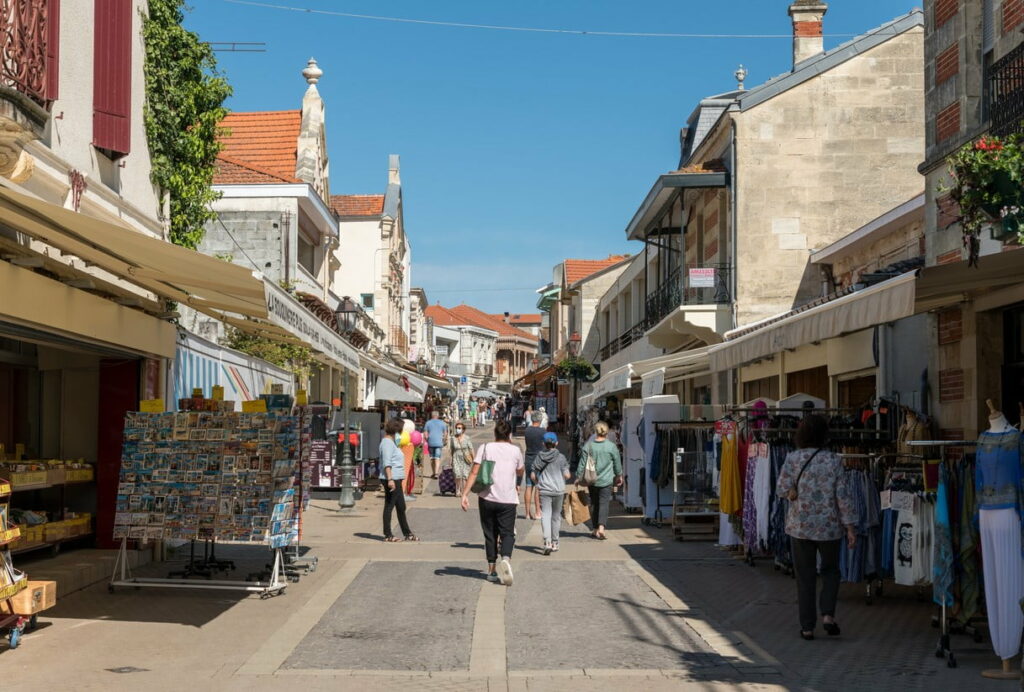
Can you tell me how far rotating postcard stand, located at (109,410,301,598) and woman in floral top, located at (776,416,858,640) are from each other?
4.45 metres

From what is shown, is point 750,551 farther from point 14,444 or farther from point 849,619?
point 14,444

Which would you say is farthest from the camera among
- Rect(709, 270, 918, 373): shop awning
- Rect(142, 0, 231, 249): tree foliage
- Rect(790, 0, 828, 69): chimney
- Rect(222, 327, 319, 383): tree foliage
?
Rect(790, 0, 828, 69): chimney

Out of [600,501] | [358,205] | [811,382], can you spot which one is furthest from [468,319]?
[600,501]

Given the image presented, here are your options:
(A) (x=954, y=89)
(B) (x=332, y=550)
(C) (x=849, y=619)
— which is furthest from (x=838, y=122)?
(C) (x=849, y=619)

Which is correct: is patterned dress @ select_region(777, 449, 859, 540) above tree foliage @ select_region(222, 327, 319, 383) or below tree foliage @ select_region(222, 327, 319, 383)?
below

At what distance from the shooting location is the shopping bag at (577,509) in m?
15.5

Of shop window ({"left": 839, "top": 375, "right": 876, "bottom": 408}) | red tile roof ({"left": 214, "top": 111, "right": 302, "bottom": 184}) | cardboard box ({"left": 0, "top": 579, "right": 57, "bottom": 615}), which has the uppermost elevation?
red tile roof ({"left": 214, "top": 111, "right": 302, "bottom": 184})

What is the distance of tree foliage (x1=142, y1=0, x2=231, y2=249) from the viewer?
14.1m

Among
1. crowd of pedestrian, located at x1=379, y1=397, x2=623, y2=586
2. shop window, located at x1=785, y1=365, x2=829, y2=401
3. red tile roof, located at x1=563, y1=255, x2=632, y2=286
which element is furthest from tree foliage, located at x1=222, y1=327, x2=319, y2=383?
red tile roof, located at x1=563, y1=255, x2=632, y2=286

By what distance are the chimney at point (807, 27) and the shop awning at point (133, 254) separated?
1843 centimetres

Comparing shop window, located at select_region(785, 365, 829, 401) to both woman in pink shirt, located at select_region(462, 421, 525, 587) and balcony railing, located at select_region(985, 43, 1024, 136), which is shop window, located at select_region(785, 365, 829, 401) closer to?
woman in pink shirt, located at select_region(462, 421, 525, 587)

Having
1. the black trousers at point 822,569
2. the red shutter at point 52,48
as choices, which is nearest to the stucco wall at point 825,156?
the black trousers at point 822,569

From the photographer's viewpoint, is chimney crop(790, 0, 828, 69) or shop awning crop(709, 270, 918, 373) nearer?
shop awning crop(709, 270, 918, 373)

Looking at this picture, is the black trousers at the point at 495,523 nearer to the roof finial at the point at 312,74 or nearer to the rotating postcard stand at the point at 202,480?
the rotating postcard stand at the point at 202,480
